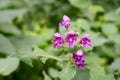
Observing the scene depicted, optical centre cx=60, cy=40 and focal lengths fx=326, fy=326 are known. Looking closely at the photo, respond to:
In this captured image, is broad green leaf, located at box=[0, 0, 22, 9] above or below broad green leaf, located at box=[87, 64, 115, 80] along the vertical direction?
below

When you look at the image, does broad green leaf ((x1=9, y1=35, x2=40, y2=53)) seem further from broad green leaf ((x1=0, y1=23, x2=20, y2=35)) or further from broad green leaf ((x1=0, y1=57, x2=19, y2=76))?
broad green leaf ((x1=0, y1=57, x2=19, y2=76))

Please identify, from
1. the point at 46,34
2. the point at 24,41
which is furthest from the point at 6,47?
the point at 46,34

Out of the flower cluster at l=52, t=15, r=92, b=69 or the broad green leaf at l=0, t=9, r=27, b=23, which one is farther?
the broad green leaf at l=0, t=9, r=27, b=23

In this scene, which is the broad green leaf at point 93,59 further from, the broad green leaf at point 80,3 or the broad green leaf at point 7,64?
the broad green leaf at point 80,3

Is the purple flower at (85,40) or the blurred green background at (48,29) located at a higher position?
the purple flower at (85,40)

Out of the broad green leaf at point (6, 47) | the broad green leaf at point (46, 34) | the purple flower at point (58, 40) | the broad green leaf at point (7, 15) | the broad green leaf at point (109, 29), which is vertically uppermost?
the purple flower at point (58, 40)

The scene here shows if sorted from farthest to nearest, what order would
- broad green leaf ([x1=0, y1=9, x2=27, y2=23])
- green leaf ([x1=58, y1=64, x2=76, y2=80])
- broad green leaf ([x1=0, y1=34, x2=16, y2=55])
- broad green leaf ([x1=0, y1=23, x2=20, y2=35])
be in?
broad green leaf ([x1=0, y1=23, x2=20, y2=35]) → broad green leaf ([x1=0, y1=9, x2=27, y2=23]) → broad green leaf ([x1=0, y1=34, x2=16, y2=55]) → green leaf ([x1=58, y1=64, x2=76, y2=80])

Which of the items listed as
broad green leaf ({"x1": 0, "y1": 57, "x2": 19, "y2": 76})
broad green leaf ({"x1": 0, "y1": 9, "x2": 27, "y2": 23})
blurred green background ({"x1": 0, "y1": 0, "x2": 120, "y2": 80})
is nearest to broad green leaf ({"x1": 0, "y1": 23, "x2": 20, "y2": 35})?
blurred green background ({"x1": 0, "y1": 0, "x2": 120, "y2": 80})

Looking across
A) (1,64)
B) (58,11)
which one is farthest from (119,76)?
(58,11)

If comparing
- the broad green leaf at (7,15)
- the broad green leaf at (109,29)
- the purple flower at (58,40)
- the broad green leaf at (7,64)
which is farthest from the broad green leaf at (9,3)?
the purple flower at (58,40)
